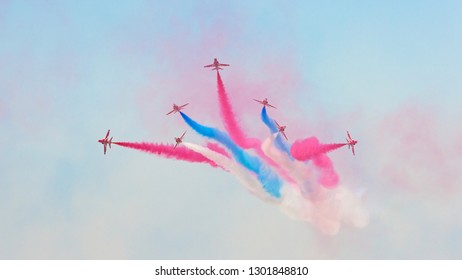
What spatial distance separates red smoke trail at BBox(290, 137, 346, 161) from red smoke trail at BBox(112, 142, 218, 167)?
8256 mm

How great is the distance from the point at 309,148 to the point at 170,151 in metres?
13.9

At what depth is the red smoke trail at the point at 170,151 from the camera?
58.7 m

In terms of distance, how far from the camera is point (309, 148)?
59.1 m

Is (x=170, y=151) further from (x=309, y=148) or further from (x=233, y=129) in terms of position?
(x=309, y=148)

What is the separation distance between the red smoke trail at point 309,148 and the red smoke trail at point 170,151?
826 cm

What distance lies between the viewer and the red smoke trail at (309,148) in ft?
193

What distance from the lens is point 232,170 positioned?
5866 centimetres

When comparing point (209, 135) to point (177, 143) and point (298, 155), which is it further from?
point (298, 155)

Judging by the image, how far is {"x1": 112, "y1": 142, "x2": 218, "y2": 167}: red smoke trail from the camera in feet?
193

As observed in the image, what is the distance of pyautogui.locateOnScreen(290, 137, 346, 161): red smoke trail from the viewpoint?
59.0 meters

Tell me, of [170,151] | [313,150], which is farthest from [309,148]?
[170,151]

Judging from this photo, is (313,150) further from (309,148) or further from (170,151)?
(170,151)
